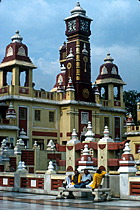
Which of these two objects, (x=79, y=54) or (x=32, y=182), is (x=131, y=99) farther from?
(x=32, y=182)

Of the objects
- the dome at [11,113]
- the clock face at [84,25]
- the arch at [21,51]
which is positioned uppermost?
the clock face at [84,25]

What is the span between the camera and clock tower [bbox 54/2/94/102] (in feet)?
163

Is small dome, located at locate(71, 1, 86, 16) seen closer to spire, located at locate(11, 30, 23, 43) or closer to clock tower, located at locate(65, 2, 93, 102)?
clock tower, located at locate(65, 2, 93, 102)

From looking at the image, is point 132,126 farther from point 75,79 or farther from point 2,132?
point 2,132

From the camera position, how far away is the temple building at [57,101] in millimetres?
44406

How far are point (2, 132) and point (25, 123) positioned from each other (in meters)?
3.91

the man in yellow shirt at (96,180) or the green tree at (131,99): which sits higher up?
the green tree at (131,99)

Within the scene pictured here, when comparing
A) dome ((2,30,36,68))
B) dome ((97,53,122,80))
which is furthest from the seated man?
dome ((97,53,122,80))

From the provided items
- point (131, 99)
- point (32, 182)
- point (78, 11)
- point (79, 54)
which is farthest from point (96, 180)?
point (131, 99)

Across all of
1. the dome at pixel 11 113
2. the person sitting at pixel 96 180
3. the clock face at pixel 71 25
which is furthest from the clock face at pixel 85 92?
the person sitting at pixel 96 180

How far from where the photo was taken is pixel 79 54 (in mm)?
49562

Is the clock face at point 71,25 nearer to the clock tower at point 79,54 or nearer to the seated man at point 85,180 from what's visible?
the clock tower at point 79,54

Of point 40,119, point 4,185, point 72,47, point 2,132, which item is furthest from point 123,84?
point 4,185

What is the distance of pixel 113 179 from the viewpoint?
19047mm
